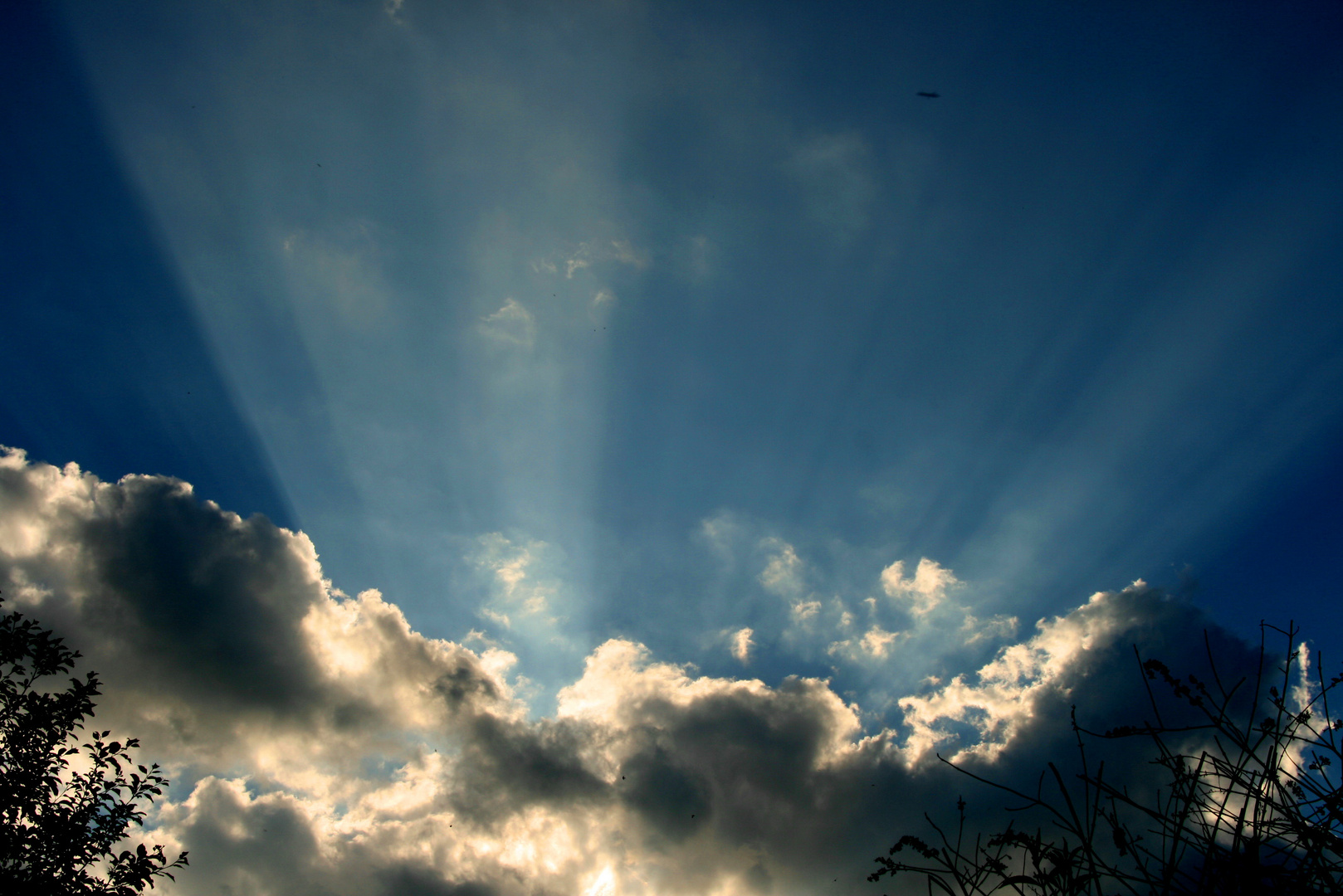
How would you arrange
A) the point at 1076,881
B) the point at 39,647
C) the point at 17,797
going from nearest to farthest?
the point at 1076,881 < the point at 17,797 < the point at 39,647

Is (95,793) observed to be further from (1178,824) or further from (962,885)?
(1178,824)

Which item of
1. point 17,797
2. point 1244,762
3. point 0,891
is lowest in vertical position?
point 0,891

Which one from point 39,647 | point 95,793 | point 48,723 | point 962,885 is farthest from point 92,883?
point 962,885

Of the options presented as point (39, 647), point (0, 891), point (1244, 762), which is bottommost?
point (0, 891)

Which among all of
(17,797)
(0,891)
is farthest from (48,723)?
(0,891)

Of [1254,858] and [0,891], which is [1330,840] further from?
[0,891]

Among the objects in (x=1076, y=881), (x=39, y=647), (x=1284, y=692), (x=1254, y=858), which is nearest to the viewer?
(x=1254, y=858)

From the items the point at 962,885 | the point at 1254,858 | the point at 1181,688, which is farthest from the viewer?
the point at 962,885

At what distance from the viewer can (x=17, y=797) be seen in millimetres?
12445

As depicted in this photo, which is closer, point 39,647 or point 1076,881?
point 1076,881

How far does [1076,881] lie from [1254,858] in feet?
4.30

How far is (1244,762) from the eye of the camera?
4277 mm

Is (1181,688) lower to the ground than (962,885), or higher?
higher

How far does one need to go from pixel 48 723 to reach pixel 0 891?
3.41m
